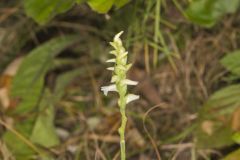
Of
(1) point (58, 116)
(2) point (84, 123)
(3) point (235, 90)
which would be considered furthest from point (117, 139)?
(3) point (235, 90)

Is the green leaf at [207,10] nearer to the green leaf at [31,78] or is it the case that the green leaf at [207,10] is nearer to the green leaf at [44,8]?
the green leaf at [44,8]

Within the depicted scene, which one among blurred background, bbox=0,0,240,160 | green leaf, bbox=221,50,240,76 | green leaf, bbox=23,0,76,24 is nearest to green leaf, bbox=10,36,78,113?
blurred background, bbox=0,0,240,160

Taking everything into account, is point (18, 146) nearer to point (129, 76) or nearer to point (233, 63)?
point (129, 76)

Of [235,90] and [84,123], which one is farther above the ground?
[235,90]

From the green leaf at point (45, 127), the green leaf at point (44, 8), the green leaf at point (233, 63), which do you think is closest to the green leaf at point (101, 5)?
the green leaf at point (44, 8)

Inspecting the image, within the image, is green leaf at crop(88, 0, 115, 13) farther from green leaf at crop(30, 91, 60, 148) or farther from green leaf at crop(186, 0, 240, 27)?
green leaf at crop(30, 91, 60, 148)

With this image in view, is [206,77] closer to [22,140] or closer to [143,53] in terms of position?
[143,53]
